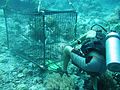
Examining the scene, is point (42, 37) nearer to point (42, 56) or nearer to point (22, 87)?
point (42, 56)

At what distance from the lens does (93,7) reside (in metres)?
15.8

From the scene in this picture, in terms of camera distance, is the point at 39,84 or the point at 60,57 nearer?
the point at 39,84

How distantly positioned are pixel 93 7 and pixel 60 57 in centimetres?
948

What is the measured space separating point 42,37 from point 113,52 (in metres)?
4.99

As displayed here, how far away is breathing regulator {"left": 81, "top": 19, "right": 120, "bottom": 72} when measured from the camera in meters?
3.79

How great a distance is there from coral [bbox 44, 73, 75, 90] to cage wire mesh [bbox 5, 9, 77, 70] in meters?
0.89

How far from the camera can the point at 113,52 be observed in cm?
384

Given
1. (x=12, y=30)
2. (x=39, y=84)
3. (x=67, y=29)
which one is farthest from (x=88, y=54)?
(x=12, y=30)

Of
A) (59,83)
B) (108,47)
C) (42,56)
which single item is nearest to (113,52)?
(108,47)

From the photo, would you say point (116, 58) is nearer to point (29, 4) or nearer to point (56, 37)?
point (56, 37)

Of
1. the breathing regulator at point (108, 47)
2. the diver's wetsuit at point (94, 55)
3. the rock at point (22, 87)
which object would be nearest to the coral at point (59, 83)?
the rock at point (22, 87)

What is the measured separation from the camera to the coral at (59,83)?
5.38 meters

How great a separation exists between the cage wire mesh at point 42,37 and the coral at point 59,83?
89 centimetres

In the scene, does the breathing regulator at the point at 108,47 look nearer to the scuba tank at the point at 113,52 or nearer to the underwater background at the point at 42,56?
the scuba tank at the point at 113,52
